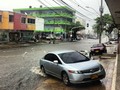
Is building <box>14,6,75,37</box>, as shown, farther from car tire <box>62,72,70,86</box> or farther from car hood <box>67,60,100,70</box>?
car hood <box>67,60,100,70</box>

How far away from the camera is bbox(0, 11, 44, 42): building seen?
57.5 metres

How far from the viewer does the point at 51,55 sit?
15164 mm

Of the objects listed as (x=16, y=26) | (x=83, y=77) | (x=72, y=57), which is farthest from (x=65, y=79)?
(x=16, y=26)

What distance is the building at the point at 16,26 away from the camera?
189ft

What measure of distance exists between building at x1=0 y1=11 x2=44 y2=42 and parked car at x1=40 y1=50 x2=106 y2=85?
4373 centimetres

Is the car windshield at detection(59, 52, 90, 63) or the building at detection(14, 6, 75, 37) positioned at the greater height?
the building at detection(14, 6, 75, 37)

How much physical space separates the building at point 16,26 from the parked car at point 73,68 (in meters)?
43.7

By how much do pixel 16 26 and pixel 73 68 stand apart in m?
50.5

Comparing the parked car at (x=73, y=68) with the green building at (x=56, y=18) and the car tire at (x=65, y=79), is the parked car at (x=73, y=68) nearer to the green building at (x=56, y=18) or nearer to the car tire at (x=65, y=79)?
the car tire at (x=65, y=79)

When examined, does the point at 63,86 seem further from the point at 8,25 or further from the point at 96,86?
the point at 8,25

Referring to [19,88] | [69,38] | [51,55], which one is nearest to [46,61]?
[51,55]

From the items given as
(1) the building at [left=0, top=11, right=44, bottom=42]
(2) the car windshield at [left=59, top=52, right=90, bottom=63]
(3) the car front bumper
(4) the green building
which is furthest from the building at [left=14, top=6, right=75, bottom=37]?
(3) the car front bumper

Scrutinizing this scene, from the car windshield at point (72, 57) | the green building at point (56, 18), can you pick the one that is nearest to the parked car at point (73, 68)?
the car windshield at point (72, 57)

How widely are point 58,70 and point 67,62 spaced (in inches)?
24.4
